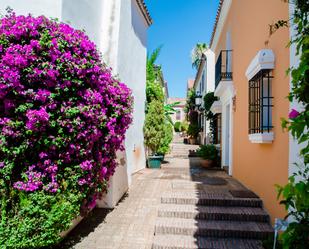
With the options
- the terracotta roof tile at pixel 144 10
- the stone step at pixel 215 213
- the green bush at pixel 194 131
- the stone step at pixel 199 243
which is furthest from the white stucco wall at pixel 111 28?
the green bush at pixel 194 131

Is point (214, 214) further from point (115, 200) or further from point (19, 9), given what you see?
point (19, 9)

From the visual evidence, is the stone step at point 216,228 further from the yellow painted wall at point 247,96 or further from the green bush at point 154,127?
the green bush at point 154,127

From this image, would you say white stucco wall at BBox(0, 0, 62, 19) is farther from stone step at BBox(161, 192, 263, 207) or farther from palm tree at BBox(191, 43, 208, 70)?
palm tree at BBox(191, 43, 208, 70)

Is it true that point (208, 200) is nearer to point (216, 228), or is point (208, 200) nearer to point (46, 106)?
point (216, 228)

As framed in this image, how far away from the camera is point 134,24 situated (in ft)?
35.2

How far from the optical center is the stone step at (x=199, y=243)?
503 centimetres

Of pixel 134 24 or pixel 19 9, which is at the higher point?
pixel 134 24

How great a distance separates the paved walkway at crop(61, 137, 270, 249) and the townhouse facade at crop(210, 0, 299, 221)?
3.97 ft

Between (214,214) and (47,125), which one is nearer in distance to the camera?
(47,125)

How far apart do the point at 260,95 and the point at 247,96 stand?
1.67 meters

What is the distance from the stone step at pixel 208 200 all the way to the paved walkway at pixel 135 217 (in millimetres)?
155

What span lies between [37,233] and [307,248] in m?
3.97

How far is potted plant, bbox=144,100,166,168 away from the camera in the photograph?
12.8 metres

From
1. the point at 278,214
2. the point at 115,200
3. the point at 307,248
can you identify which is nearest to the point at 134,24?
→ the point at 115,200
